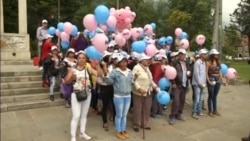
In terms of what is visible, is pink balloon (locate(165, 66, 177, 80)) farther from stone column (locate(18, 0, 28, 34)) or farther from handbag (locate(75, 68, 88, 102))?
stone column (locate(18, 0, 28, 34))

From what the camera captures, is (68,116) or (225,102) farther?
(225,102)

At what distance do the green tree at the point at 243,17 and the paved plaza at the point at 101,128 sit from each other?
52.9 m

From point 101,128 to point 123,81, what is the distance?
1.43m

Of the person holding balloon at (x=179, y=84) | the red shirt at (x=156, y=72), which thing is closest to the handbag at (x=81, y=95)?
the red shirt at (x=156, y=72)

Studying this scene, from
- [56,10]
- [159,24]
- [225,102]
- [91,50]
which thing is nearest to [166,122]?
[91,50]

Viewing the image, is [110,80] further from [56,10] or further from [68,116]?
[56,10]

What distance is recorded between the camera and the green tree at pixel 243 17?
192ft

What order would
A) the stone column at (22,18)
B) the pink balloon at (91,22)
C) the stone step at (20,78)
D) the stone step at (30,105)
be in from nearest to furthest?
the stone step at (30,105)
the pink balloon at (91,22)
the stone step at (20,78)
the stone column at (22,18)

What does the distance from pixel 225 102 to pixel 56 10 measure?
3012cm

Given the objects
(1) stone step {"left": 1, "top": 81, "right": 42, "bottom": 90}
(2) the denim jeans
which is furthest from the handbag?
(1) stone step {"left": 1, "top": 81, "right": 42, "bottom": 90}

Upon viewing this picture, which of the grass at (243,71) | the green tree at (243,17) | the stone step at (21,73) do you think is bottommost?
the grass at (243,71)

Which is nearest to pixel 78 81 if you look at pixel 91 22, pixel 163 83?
pixel 163 83

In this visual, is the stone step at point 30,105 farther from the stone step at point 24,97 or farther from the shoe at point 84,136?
the shoe at point 84,136

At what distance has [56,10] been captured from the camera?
3788 centimetres
